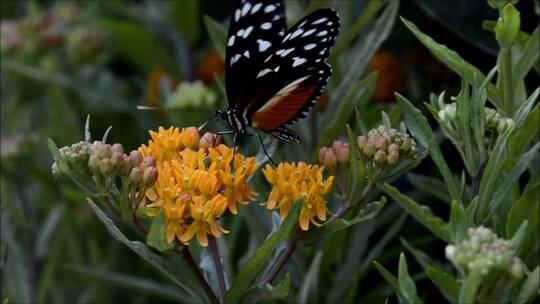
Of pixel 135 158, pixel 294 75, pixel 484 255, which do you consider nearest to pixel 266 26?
pixel 294 75

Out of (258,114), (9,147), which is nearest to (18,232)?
(9,147)

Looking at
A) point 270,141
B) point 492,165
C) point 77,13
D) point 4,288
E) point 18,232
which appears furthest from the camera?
point 77,13

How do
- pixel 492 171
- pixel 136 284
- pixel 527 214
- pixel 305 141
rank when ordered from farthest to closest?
pixel 136 284
pixel 305 141
pixel 527 214
pixel 492 171

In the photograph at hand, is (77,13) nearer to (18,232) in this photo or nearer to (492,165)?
(18,232)

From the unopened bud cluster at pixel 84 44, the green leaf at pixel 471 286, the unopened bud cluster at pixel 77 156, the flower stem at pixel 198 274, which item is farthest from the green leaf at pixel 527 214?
the unopened bud cluster at pixel 84 44

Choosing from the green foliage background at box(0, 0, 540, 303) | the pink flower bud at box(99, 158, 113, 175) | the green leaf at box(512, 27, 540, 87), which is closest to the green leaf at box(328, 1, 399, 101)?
the green foliage background at box(0, 0, 540, 303)


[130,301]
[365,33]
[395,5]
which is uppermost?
[395,5]

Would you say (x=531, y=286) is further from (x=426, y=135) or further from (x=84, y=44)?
(x=84, y=44)
